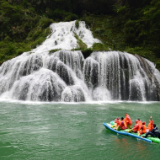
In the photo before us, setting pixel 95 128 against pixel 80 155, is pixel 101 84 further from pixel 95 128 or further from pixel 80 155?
pixel 80 155

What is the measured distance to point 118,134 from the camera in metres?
7.96

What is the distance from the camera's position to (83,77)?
1881 centimetres

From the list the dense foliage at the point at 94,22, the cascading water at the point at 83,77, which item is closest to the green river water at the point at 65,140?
the cascading water at the point at 83,77

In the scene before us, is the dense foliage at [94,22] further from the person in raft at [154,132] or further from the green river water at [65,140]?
the person in raft at [154,132]

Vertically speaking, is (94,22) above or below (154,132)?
above

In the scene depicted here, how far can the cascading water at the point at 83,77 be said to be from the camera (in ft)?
54.9

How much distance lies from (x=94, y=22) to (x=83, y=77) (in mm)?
16144

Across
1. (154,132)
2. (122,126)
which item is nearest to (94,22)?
(122,126)

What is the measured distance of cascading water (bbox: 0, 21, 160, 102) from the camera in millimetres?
16719

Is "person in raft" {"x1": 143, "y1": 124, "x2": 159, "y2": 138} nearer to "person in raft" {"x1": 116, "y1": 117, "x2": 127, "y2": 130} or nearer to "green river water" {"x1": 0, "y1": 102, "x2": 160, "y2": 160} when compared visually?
"green river water" {"x1": 0, "y1": 102, "x2": 160, "y2": 160}

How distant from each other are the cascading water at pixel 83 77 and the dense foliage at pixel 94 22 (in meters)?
2.04

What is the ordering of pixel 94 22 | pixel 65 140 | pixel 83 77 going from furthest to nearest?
1. pixel 94 22
2. pixel 83 77
3. pixel 65 140

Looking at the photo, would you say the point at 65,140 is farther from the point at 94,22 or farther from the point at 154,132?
the point at 94,22

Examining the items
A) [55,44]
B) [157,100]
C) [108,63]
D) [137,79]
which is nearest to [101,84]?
[108,63]
